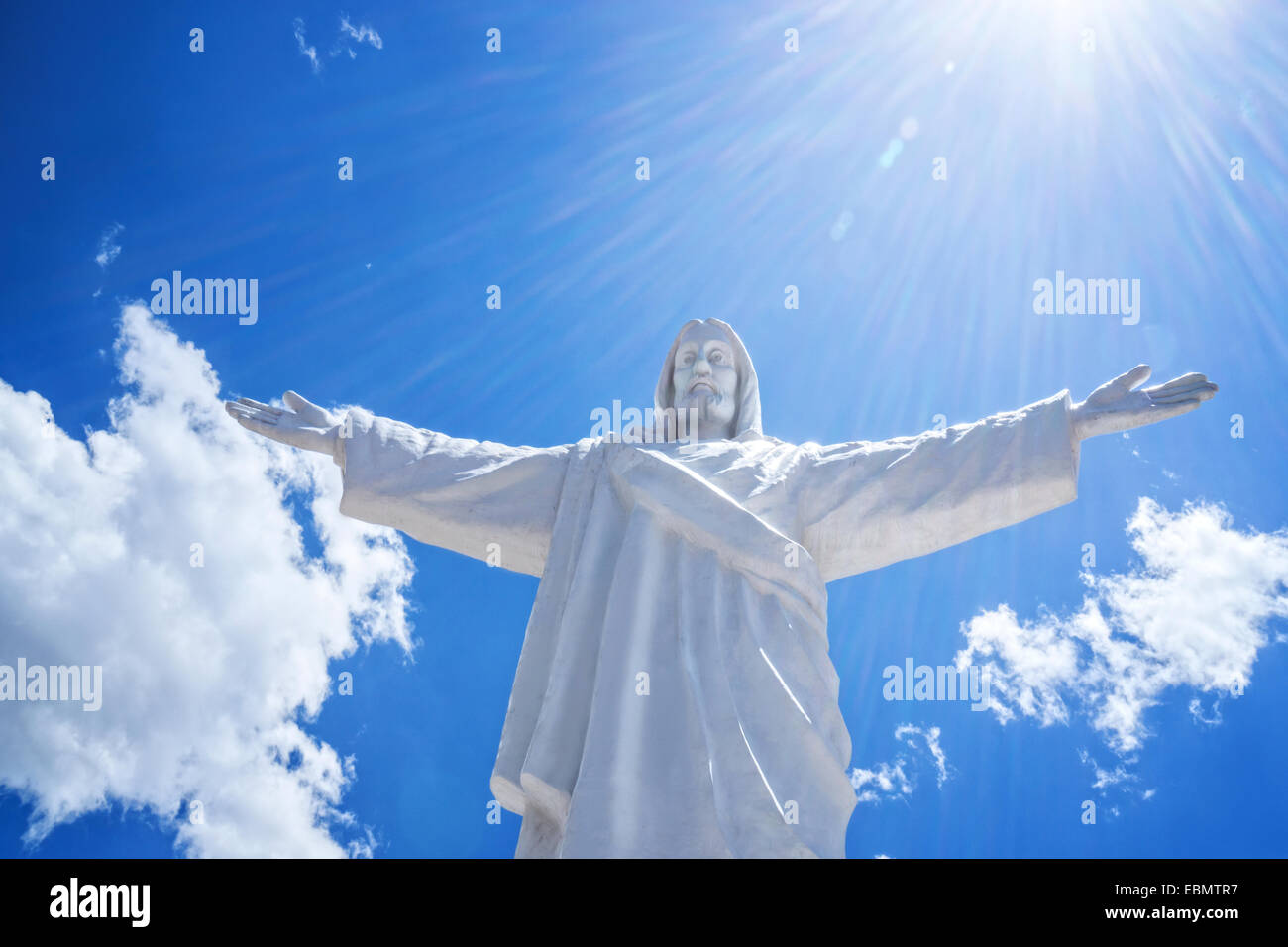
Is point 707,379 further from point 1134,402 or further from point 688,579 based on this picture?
point 1134,402

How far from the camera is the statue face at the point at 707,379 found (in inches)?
397

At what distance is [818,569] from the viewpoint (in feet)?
28.5

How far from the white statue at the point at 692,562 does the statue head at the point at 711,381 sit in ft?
0.15

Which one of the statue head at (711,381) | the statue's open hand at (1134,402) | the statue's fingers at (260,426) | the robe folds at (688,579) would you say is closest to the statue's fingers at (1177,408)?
the statue's open hand at (1134,402)

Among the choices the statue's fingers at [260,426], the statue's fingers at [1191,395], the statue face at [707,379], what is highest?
the statue face at [707,379]

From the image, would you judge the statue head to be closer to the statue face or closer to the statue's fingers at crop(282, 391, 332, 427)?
the statue face

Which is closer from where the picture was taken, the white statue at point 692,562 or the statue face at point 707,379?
the white statue at point 692,562

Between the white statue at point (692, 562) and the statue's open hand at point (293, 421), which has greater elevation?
the statue's open hand at point (293, 421)

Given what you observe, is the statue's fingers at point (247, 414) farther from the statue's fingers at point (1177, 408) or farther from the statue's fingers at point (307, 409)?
the statue's fingers at point (1177, 408)

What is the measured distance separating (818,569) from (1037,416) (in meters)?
1.82

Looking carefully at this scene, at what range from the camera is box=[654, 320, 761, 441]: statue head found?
10.1m
